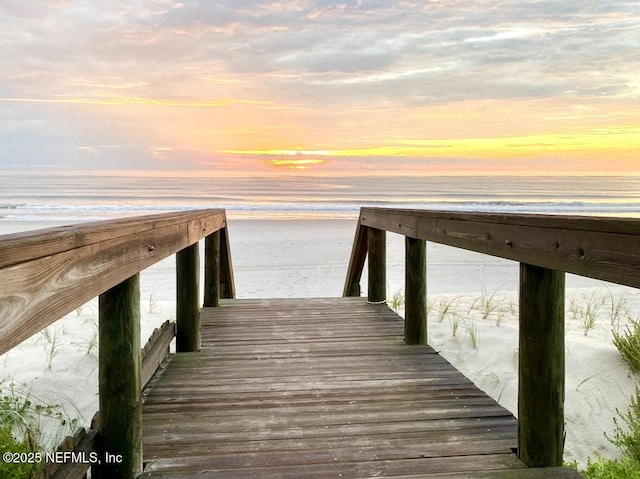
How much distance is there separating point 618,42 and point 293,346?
1946 centimetres

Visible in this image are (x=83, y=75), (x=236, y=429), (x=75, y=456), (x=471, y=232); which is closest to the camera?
(x=75, y=456)

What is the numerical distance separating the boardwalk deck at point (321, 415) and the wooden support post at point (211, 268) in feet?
3.93

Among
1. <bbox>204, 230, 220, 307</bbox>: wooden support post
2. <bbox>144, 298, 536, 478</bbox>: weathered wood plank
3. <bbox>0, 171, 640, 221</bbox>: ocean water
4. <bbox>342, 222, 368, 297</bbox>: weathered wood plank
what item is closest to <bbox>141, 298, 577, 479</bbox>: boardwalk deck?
<bbox>144, 298, 536, 478</bbox>: weathered wood plank

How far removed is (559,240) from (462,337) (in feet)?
13.6

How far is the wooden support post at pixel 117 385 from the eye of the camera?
1885 millimetres

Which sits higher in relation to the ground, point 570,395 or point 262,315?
point 262,315

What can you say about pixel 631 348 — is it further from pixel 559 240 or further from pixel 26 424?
pixel 26 424

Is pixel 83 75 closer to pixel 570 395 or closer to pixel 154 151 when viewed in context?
pixel 154 151

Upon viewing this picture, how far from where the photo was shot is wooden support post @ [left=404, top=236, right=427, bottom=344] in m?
3.79

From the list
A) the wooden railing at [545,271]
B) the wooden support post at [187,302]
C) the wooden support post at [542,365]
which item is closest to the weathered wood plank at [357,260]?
the wooden support post at [187,302]

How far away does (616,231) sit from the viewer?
4.58 feet

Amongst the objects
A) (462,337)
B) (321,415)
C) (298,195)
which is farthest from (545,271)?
Result: (298,195)

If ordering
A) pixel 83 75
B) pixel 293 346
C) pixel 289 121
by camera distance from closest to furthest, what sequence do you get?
1. pixel 293 346
2. pixel 83 75
3. pixel 289 121

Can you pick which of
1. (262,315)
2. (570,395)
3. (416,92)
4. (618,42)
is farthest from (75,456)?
(416,92)
